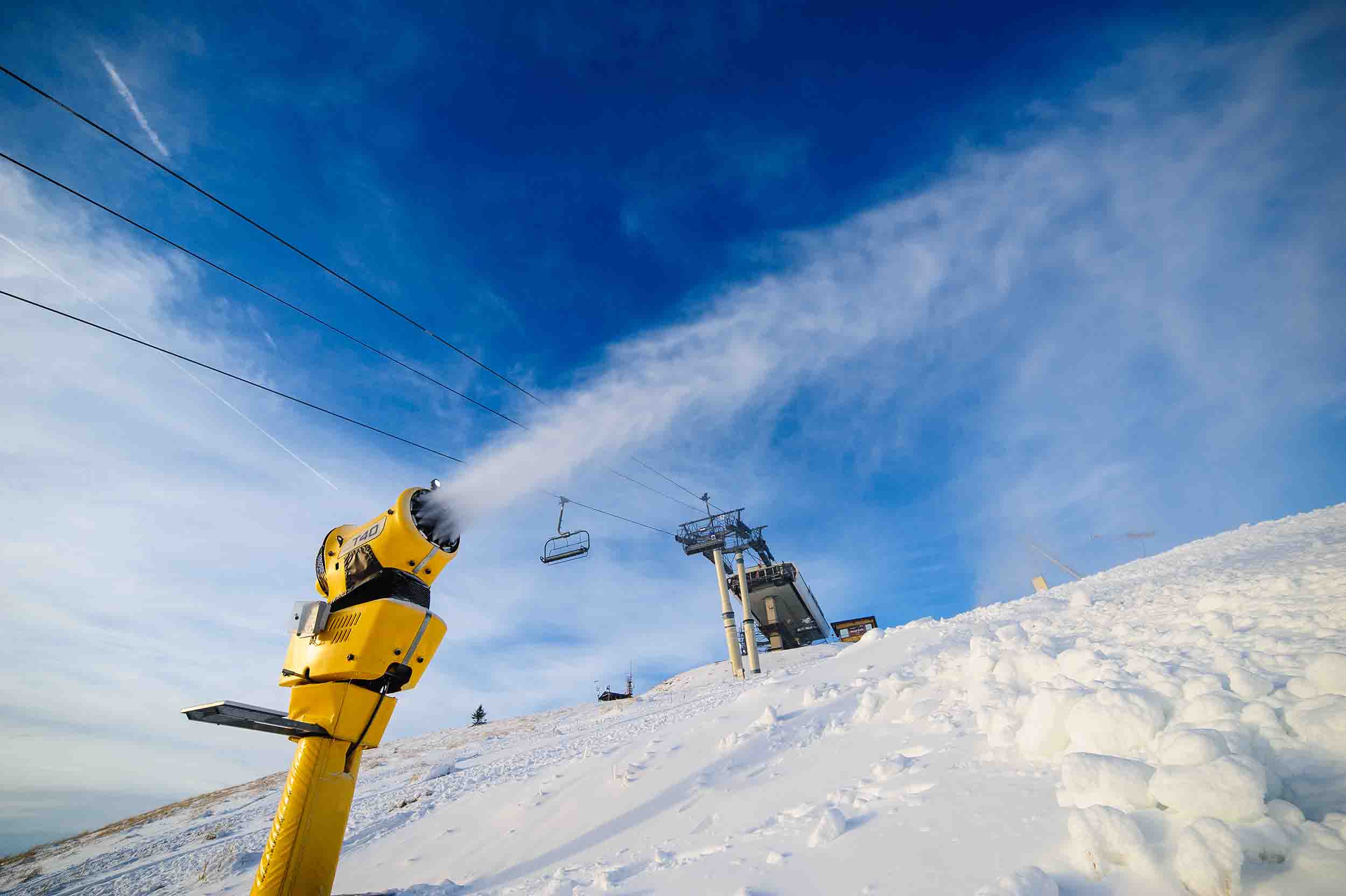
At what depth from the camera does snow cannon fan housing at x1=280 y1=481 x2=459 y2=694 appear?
441 cm

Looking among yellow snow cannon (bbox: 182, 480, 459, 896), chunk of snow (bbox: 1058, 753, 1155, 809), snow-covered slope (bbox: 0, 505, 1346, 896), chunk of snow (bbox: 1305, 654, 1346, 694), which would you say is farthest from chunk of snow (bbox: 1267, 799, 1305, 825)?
yellow snow cannon (bbox: 182, 480, 459, 896)

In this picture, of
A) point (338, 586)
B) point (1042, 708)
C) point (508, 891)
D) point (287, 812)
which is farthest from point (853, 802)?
point (338, 586)

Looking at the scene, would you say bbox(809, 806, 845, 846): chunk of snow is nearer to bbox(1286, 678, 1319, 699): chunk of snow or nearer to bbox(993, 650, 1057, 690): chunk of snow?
bbox(993, 650, 1057, 690): chunk of snow

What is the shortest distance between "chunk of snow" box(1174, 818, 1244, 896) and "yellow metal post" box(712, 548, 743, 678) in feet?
84.1

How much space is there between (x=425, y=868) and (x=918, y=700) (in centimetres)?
566

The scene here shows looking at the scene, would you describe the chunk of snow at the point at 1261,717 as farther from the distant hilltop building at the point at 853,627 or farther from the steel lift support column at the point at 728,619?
the distant hilltop building at the point at 853,627

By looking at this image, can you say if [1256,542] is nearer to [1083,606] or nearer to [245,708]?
[1083,606]

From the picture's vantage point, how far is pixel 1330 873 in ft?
6.64

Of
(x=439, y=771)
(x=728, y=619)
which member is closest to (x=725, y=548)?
(x=728, y=619)

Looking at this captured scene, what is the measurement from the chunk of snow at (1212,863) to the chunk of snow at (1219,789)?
0.77 ft

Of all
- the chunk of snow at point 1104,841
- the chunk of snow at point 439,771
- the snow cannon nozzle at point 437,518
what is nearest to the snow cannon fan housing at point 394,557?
the snow cannon nozzle at point 437,518

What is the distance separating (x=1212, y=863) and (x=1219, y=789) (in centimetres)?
43

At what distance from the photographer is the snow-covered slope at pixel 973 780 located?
7.92 feet

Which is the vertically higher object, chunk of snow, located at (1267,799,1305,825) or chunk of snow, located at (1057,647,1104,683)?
chunk of snow, located at (1057,647,1104,683)
